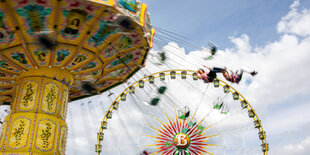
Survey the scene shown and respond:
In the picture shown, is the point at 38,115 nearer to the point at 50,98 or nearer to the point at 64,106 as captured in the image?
the point at 50,98

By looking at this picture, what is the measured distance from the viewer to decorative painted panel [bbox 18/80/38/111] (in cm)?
1294

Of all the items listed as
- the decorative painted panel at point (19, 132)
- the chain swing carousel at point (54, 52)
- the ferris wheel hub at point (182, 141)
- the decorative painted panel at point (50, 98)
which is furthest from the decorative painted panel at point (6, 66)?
the ferris wheel hub at point (182, 141)

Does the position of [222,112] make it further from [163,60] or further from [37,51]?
[37,51]

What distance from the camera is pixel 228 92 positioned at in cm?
2292

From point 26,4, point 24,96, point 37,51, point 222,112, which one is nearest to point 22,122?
point 24,96

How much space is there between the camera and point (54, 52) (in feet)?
42.7

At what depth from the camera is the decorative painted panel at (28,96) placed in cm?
1294

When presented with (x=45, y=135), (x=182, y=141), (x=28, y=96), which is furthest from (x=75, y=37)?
(x=182, y=141)

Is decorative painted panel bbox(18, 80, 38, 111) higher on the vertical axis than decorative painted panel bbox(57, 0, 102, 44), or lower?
lower

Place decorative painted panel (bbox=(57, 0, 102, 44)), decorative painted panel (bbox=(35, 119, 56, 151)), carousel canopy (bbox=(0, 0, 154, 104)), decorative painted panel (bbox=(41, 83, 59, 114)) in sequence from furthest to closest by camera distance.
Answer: decorative painted panel (bbox=(41, 83, 59, 114))
decorative painted panel (bbox=(35, 119, 56, 151))
carousel canopy (bbox=(0, 0, 154, 104))
decorative painted panel (bbox=(57, 0, 102, 44))

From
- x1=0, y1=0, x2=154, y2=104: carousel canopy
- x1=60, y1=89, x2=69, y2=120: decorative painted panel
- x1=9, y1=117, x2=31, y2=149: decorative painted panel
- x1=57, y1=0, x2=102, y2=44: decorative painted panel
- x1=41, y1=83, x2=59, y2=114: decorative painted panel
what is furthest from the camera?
x1=60, y1=89, x2=69, y2=120: decorative painted panel

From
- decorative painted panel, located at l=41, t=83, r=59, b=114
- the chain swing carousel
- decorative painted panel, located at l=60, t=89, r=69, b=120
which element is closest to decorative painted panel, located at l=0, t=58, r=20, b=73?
the chain swing carousel

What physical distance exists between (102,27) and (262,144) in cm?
1459

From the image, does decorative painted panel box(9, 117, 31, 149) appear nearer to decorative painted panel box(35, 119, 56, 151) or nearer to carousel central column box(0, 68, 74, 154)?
carousel central column box(0, 68, 74, 154)
